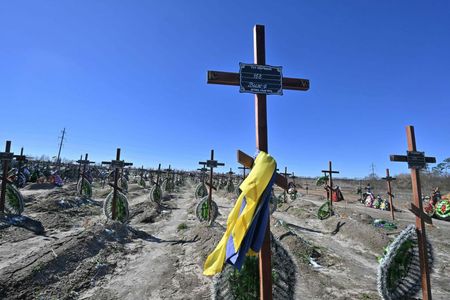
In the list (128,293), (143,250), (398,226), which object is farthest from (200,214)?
(398,226)

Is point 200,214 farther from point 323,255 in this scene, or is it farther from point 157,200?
point 157,200

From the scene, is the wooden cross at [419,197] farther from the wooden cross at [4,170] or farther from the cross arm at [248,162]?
the wooden cross at [4,170]

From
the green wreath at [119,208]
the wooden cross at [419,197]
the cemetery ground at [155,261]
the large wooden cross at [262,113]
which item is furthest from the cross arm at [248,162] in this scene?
the green wreath at [119,208]

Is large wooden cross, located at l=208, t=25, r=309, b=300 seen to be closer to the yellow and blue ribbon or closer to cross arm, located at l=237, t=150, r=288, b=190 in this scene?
cross arm, located at l=237, t=150, r=288, b=190

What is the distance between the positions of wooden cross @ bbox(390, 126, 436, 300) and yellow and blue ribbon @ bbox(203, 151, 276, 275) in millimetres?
3841

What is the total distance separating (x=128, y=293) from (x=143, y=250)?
12.1ft

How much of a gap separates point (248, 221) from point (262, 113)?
136cm

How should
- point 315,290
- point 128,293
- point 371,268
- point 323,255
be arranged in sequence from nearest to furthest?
point 128,293, point 315,290, point 371,268, point 323,255

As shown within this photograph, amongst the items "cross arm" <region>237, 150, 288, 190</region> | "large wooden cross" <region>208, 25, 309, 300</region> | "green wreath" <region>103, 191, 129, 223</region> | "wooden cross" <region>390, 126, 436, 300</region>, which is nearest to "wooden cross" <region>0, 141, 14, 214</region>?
"green wreath" <region>103, 191, 129, 223</region>

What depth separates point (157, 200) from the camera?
21.4 meters

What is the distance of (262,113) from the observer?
341cm

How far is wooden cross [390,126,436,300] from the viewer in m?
4.95

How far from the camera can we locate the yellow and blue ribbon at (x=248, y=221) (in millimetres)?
2770

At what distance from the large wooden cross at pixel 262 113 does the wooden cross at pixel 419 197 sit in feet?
11.3
